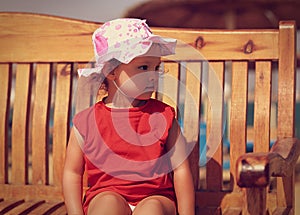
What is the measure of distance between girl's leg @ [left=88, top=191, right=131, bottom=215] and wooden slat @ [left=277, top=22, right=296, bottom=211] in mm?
522

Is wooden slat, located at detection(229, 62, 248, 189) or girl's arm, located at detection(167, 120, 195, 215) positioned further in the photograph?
wooden slat, located at detection(229, 62, 248, 189)

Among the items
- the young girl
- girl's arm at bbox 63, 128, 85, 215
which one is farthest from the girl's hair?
girl's arm at bbox 63, 128, 85, 215

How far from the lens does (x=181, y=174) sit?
5.58ft

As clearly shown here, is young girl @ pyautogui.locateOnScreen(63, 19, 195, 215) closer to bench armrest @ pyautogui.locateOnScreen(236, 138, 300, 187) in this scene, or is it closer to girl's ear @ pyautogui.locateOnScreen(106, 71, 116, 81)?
girl's ear @ pyautogui.locateOnScreen(106, 71, 116, 81)

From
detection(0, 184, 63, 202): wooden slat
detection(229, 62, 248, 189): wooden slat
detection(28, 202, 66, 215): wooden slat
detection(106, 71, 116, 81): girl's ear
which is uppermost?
detection(106, 71, 116, 81): girl's ear

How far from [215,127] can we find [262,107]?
0.17 m

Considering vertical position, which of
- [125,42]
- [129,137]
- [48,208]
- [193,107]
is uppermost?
[125,42]

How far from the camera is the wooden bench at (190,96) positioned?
6.08 ft

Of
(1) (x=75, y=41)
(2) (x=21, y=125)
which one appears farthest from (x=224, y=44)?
(2) (x=21, y=125)

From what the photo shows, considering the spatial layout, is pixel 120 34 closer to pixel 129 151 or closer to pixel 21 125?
pixel 129 151

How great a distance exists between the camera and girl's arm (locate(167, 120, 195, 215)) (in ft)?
5.51

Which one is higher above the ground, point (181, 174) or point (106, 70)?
point (106, 70)

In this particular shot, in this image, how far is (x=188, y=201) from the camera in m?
1.68

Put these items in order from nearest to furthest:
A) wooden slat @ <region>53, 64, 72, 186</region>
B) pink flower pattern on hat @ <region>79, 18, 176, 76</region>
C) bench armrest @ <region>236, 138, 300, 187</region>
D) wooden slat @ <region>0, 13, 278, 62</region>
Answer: bench armrest @ <region>236, 138, 300, 187</region>, pink flower pattern on hat @ <region>79, 18, 176, 76</region>, wooden slat @ <region>0, 13, 278, 62</region>, wooden slat @ <region>53, 64, 72, 186</region>
